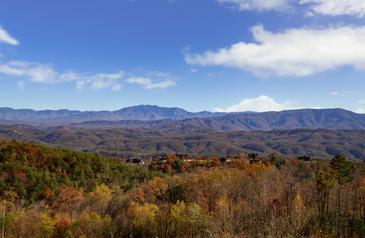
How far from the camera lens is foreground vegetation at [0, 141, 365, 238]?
5056 centimetres

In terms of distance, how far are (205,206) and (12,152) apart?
77.5m

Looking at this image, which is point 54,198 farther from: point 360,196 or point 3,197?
point 360,196

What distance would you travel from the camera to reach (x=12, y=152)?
12281cm

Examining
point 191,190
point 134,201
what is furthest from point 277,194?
point 134,201

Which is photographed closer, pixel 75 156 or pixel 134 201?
pixel 134 201

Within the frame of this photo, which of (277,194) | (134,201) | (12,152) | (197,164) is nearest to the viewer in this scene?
(277,194)

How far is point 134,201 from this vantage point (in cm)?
8606

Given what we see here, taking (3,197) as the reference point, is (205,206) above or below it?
above

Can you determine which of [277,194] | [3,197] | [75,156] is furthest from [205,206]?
[75,156]

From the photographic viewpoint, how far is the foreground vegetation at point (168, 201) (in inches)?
1991

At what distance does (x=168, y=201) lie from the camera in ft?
228

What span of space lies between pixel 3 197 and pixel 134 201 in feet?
137

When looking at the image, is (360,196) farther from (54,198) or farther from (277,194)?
(54,198)

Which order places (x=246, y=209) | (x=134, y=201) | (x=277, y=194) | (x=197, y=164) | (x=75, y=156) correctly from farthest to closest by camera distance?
(x=197, y=164), (x=75, y=156), (x=134, y=201), (x=277, y=194), (x=246, y=209)
